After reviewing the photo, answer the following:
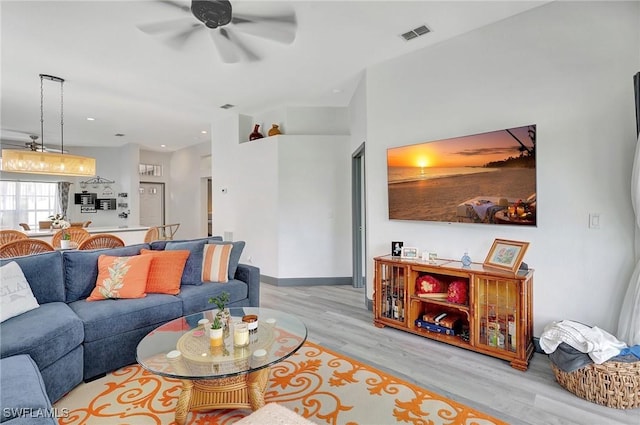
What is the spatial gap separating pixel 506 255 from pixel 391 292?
113 cm

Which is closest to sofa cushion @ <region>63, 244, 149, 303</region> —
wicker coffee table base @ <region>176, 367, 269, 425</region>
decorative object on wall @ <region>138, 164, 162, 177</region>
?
wicker coffee table base @ <region>176, 367, 269, 425</region>

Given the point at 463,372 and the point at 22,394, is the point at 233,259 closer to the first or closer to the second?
the point at 22,394

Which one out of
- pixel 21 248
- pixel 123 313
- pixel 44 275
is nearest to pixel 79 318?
pixel 123 313

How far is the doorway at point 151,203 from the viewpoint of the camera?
360 inches

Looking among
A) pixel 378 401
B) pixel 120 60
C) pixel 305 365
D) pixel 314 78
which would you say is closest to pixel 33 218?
pixel 120 60

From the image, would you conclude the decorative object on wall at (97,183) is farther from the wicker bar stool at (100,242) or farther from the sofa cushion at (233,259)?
the sofa cushion at (233,259)

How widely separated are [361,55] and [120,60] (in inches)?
108

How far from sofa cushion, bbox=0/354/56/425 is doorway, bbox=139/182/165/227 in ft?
27.2

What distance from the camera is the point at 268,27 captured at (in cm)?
270

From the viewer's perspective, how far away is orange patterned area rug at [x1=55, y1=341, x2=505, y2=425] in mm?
1869

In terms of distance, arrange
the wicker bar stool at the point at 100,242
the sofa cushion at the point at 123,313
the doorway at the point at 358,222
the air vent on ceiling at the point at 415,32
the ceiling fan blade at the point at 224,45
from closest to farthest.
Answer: the sofa cushion at the point at 123,313 < the ceiling fan blade at the point at 224,45 < the air vent on ceiling at the point at 415,32 < the wicker bar stool at the point at 100,242 < the doorway at the point at 358,222

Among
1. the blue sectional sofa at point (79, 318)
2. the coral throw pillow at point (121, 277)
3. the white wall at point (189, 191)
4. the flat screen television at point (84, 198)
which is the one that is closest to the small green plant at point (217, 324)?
the blue sectional sofa at point (79, 318)

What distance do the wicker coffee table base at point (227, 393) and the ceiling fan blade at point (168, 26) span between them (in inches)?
107

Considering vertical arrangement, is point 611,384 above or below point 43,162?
below
